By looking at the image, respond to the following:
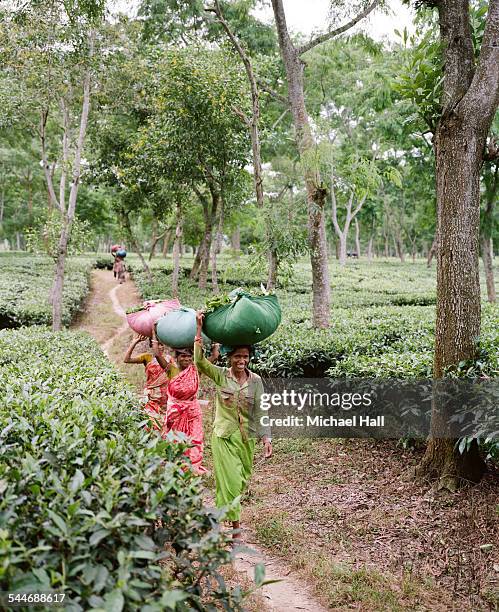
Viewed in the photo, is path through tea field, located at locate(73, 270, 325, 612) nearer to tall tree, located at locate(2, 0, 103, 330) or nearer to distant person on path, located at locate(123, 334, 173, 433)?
distant person on path, located at locate(123, 334, 173, 433)

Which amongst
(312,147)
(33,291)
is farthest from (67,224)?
(33,291)

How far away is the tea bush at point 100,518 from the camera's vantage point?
192 centimetres

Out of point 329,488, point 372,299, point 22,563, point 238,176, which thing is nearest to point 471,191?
point 329,488

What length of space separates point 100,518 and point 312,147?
295 inches

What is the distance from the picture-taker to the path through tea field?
3.80 metres

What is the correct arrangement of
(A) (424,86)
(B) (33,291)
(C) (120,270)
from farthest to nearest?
1. (C) (120,270)
2. (B) (33,291)
3. (A) (424,86)

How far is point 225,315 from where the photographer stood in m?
4.36

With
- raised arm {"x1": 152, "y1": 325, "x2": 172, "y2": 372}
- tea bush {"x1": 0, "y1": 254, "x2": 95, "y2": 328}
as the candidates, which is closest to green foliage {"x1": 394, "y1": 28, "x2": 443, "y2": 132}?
raised arm {"x1": 152, "y1": 325, "x2": 172, "y2": 372}

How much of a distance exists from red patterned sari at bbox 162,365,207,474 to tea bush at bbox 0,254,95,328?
8336 millimetres

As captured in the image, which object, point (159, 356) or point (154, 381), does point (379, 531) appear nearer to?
point (159, 356)

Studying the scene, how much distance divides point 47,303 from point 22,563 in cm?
1263

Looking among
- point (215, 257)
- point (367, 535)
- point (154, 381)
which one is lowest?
point (367, 535)

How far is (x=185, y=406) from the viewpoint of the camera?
18.1 ft

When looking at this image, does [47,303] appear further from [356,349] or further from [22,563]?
[22,563]
